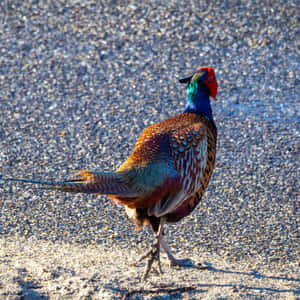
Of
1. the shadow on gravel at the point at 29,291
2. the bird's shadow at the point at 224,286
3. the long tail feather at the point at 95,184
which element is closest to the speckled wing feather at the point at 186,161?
the long tail feather at the point at 95,184

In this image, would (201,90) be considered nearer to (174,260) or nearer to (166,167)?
(166,167)

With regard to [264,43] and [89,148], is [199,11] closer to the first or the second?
[264,43]

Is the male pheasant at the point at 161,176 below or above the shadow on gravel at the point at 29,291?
above

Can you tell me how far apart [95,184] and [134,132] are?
2.50 m

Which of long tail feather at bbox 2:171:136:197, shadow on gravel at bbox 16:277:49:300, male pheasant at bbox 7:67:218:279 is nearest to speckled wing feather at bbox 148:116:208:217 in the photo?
male pheasant at bbox 7:67:218:279

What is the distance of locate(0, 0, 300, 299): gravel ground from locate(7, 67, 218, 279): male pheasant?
45 centimetres

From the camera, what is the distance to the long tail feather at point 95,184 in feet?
8.71

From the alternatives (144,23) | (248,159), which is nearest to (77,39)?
(144,23)

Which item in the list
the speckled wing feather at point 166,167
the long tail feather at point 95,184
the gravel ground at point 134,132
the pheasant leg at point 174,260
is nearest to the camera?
the long tail feather at point 95,184

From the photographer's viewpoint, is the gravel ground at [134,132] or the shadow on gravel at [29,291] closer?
the shadow on gravel at [29,291]

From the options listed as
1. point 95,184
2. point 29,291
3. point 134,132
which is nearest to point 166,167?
point 95,184

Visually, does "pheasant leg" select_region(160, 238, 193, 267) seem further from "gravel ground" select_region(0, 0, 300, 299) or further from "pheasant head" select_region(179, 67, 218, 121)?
"pheasant head" select_region(179, 67, 218, 121)

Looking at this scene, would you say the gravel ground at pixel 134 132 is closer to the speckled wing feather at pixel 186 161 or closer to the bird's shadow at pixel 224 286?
the bird's shadow at pixel 224 286

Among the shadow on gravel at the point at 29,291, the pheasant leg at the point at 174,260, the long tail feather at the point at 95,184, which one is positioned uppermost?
the long tail feather at the point at 95,184
